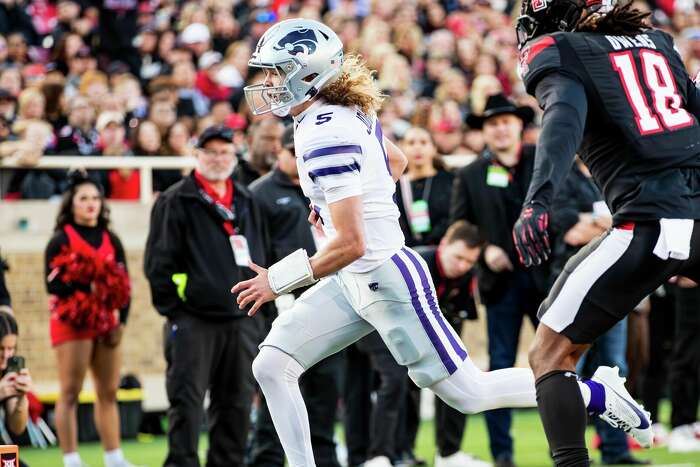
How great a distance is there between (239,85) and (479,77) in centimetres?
313

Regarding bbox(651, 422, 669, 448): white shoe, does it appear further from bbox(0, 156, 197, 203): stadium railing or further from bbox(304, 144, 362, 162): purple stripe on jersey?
bbox(304, 144, 362, 162): purple stripe on jersey

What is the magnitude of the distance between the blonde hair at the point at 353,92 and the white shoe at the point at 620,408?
1.63 m

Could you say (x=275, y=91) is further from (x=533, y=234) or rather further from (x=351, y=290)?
(x=533, y=234)

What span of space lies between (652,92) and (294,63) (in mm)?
1606

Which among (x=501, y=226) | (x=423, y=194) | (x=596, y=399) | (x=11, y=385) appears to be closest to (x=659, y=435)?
(x=501, y=226)

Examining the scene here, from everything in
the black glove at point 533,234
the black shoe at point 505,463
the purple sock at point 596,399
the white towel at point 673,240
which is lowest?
the black shoe at point 505,463

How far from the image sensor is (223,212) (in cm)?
808

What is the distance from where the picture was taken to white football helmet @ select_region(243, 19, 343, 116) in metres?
5.89

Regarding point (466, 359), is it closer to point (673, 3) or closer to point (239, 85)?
point (239, 85)

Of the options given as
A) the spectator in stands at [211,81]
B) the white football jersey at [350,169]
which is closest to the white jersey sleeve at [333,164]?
the white football jersey at [350,169]

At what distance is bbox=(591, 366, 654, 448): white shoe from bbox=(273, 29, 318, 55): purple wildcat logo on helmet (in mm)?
1995

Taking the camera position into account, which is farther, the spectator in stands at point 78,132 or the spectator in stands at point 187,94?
the spectator in stands at point 187,94

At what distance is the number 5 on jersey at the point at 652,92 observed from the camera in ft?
18.1

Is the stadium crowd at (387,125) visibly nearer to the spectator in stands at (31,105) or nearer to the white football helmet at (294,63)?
the spectator in stands at (31,105)
